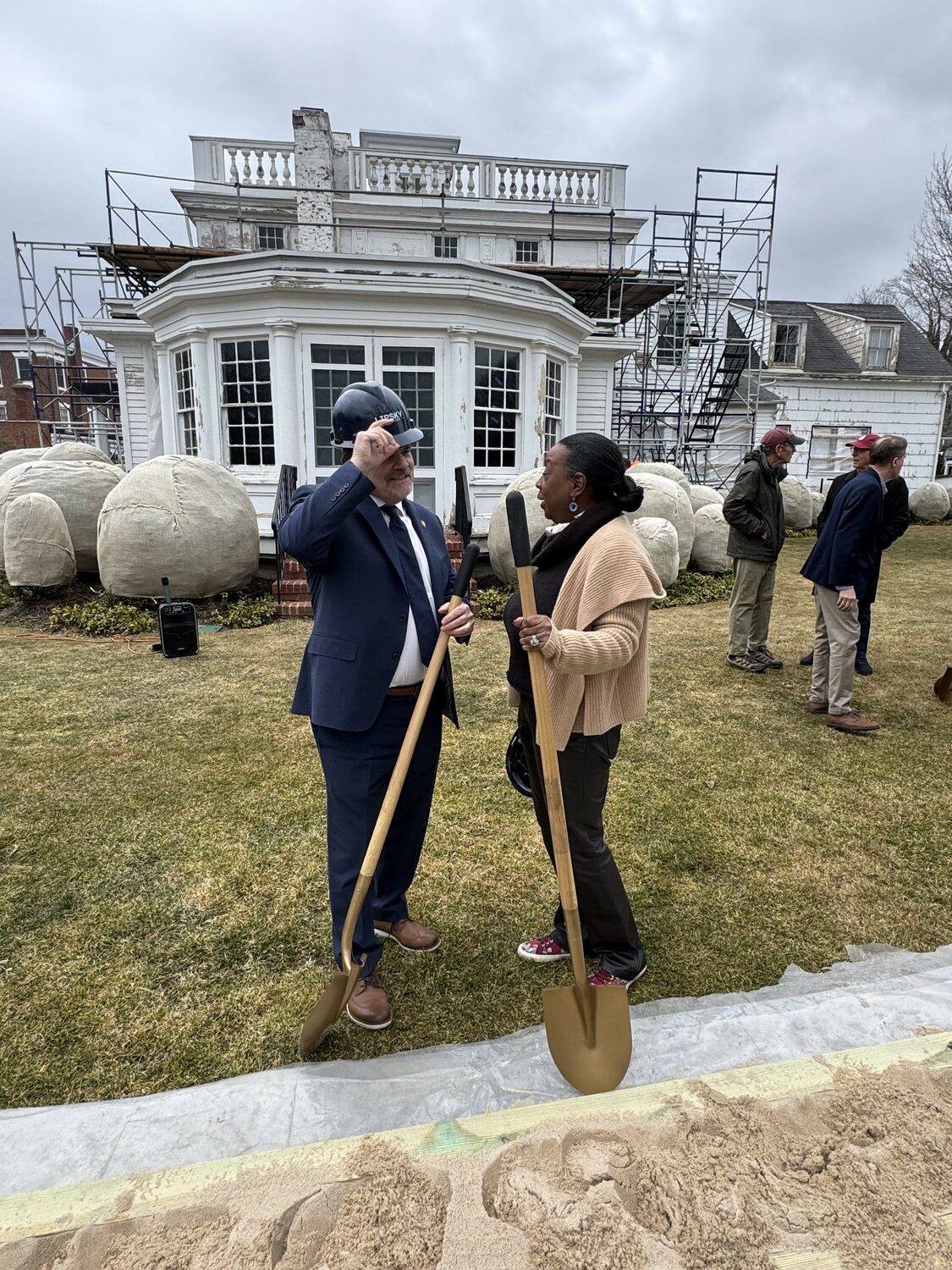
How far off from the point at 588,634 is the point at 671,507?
8.38 meters

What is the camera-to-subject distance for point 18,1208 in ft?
5.10

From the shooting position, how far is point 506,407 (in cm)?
1145

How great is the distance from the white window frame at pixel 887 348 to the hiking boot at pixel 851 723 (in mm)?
19631

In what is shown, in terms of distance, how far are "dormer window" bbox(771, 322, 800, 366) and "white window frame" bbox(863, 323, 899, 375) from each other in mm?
2316

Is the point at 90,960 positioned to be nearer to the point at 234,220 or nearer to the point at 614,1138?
the point at 614,1138

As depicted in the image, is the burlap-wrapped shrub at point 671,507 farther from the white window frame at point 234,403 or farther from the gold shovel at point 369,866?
the gold shovel at point 369,866

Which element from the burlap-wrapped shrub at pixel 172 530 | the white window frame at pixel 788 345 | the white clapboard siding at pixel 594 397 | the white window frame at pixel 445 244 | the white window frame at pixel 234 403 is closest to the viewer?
the burlap-wrapped shrub at pixel 172 530

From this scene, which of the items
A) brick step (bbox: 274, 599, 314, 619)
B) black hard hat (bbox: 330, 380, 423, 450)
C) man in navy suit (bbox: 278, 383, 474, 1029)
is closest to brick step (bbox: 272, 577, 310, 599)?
brick step (bbox: 274, 599, 314, 619)

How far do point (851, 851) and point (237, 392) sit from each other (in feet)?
33.9

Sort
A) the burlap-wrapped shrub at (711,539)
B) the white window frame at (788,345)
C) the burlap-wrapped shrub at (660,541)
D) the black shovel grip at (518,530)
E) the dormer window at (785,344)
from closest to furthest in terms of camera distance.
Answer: the black shovel grip at (518,530) → the burlap-wrapped shrub at (660,541) → the burlap-wrapped shrub at (711,539) → the white window frame at (788,345) → the dormer window at (785,344)

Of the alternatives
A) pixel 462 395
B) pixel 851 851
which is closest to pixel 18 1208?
pixel 851 851

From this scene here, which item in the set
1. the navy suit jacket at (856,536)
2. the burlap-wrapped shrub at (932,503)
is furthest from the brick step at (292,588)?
the burlap-wrapped shrub at (932,503)

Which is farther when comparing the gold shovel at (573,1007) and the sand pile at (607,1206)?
the gold shovel at (573,1007)

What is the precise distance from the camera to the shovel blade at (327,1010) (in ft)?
7.31
